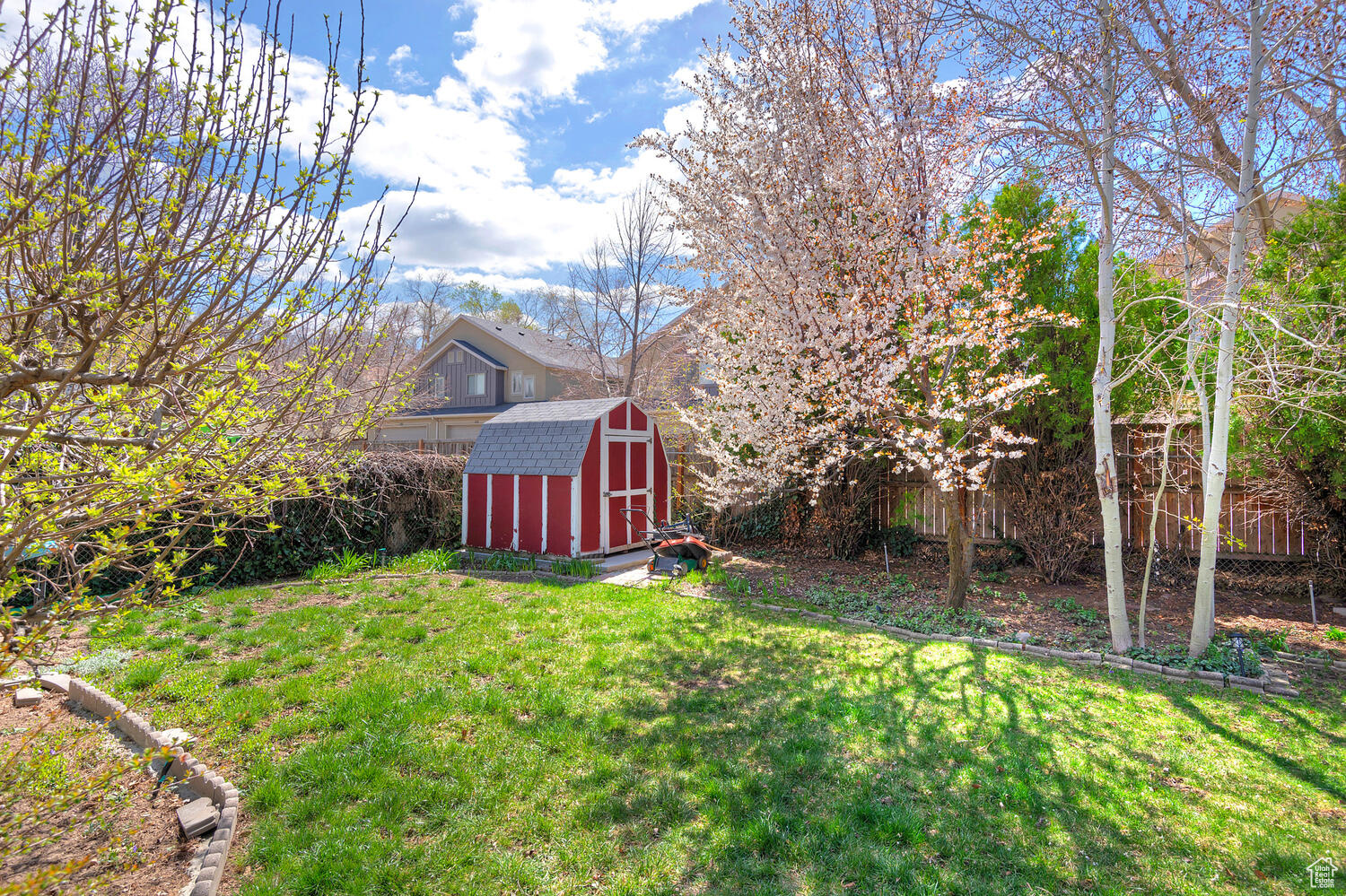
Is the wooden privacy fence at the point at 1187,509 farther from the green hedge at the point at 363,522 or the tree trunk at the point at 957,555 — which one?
the green hedge at the point at 363,522

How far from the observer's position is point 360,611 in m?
5.87

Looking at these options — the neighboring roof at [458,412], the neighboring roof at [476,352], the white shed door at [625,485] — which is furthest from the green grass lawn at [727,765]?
the neighboring roof at [476,352]

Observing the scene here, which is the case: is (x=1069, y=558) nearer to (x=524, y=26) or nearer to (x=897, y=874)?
(x=897, y=874)

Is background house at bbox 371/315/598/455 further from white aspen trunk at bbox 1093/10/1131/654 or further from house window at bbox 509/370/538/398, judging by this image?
white aspen trunk at bbox 1093/10/1131/654

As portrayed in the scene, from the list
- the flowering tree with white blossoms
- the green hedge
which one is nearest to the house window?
the green hedge

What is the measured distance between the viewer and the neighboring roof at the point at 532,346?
19672 millimetres

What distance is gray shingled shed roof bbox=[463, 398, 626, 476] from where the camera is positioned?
889 cm

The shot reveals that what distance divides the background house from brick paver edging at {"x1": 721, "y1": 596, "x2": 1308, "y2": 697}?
14.7 metres

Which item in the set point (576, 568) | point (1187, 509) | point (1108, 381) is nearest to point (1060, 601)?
point (1187, 509)

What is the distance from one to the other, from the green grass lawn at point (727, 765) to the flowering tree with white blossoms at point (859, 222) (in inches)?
97.6

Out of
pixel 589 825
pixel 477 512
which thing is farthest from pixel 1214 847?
pixel 477 512

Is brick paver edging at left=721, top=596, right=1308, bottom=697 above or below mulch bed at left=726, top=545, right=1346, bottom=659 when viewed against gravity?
below

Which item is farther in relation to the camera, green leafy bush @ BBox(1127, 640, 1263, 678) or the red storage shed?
the red storage shed

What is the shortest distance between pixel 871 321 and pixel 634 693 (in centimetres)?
406
